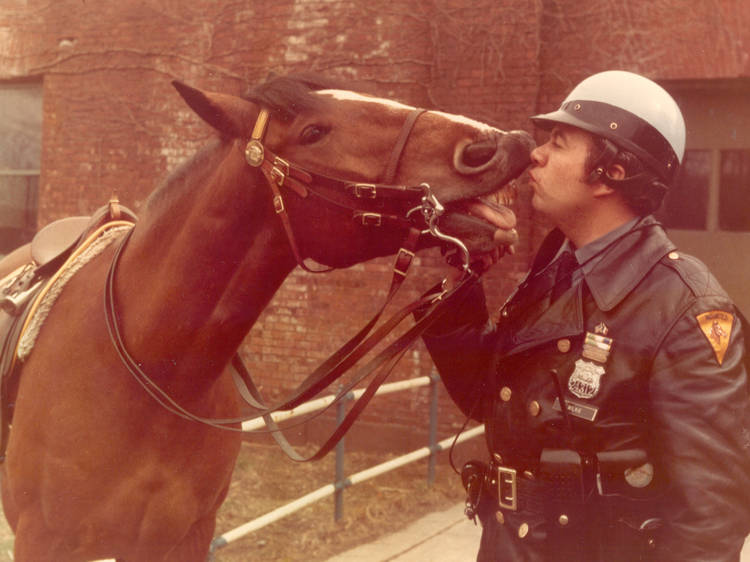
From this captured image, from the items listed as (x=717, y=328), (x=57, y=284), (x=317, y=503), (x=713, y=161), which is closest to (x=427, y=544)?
(x=317, y=503)

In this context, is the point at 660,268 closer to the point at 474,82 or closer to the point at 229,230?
the point at 229,230

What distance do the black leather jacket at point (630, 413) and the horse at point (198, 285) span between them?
1.08 ft

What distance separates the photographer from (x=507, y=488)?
→ 82.4 inches

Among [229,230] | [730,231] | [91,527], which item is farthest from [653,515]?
[730,231]

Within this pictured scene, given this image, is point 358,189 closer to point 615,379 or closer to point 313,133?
point 313,133

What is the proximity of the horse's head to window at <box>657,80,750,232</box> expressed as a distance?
4.91 m

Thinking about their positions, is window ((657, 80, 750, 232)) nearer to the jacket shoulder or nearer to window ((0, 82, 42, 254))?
the jacket shoulder

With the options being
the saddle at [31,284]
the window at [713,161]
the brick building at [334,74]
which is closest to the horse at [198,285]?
the saddle at [31,284]

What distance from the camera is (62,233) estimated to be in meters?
3.56

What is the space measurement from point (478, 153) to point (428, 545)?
4.06 metres

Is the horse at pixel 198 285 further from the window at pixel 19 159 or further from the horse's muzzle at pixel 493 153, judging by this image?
the window at pixel 19 159

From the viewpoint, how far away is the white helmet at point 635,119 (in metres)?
2.07

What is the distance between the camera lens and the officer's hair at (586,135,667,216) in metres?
2.07

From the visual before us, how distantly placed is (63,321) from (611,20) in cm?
540
